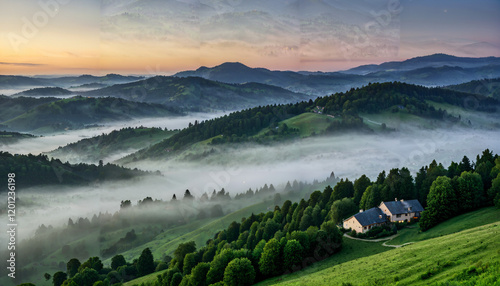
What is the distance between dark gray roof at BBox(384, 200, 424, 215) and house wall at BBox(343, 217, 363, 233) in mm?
8620

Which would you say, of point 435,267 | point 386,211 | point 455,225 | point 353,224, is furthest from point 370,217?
point 435,267

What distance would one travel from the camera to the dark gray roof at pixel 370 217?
256ft

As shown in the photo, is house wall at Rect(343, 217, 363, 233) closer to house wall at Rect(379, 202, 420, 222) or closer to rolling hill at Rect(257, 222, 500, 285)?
house wall at Rect(379, 202, 420, 222)

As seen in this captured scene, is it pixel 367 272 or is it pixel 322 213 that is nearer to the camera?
pixel 367 272

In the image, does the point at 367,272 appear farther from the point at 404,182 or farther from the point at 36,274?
the point at 36,274

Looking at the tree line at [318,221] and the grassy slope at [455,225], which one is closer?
the grassy slope at [455,225]

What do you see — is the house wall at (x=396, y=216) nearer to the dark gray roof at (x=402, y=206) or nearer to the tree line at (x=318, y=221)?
the dark gray roof at (x=402, y=206)

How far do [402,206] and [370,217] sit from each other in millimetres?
9461

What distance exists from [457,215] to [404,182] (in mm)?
17796

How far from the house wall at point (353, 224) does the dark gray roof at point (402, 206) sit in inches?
339

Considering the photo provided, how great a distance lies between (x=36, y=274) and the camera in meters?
185

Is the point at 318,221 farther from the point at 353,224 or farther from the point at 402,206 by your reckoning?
the point at 402,206

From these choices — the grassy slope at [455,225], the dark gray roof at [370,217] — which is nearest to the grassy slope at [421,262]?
the grassy slope at [455,225]

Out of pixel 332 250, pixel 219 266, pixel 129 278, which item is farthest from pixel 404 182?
pixel 129 278
